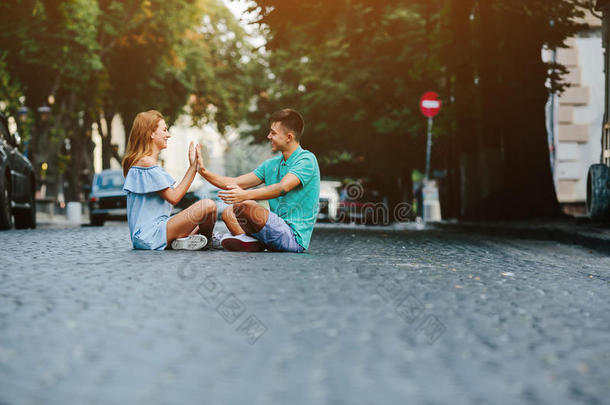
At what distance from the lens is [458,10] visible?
63.0ft

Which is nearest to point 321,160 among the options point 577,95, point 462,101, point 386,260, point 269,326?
point 577,95

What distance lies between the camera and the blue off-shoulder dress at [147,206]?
310 inches

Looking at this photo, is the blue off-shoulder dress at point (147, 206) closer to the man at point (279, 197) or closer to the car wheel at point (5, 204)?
the man at point (279, 197)

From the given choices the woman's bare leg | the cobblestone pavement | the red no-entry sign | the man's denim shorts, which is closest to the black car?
the woman's bare leg

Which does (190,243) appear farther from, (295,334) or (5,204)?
(5,204)

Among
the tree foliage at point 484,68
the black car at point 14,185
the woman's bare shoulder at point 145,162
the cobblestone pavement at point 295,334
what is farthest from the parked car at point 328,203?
the cobblestone pavement at point 295,334

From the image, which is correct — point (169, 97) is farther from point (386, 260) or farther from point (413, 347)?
point (413, 347)

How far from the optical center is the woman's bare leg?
806cm

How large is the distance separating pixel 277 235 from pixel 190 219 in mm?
840

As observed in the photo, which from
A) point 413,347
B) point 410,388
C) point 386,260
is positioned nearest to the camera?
point 410,388

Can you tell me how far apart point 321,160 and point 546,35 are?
21342 millimetres

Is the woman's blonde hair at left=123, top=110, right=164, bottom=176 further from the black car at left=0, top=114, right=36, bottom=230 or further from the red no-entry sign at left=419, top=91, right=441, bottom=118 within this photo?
the red no-entry sign at left=419, top=91, right=441, bottom=118

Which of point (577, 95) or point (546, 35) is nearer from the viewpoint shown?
point (546, 35)

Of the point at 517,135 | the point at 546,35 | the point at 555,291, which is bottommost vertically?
the point at 555,291
